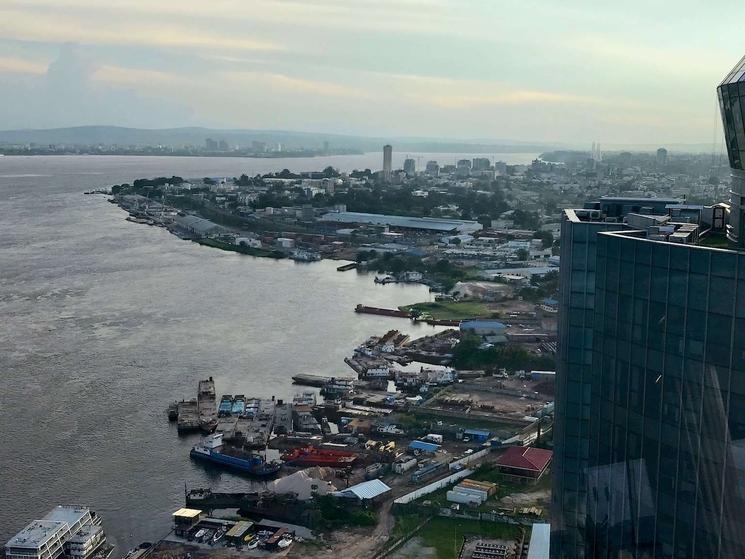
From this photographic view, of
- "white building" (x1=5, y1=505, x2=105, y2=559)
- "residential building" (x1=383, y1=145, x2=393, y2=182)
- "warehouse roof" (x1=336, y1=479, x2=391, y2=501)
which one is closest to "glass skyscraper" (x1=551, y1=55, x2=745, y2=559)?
"warehouse roof" (x1=336, y1=479, x2=391, y2=501)

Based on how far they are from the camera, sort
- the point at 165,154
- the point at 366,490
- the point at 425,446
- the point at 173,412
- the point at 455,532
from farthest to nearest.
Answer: the point at 165,154 < the point at 173,412 < the point at 425,446 < the point at 366,490 < the point at 455,532

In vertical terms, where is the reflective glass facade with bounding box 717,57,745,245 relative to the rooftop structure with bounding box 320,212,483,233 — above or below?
above

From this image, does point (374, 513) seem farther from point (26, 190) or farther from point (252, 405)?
point (26, 190)

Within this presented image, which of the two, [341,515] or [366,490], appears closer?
[341,515]

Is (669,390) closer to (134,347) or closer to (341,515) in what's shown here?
(341,515)

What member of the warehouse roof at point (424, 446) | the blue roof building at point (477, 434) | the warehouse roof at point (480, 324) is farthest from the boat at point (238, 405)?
the warehouse roof at point (480, 324)

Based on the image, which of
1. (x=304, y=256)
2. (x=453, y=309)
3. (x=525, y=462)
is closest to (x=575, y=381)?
(x=525, y=462)

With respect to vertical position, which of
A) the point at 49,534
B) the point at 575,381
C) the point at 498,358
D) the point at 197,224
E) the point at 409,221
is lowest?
the point at 49,534

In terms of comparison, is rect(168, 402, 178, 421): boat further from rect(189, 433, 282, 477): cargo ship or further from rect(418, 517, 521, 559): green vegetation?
rect(418, 517, 521, 559): green vegetation
